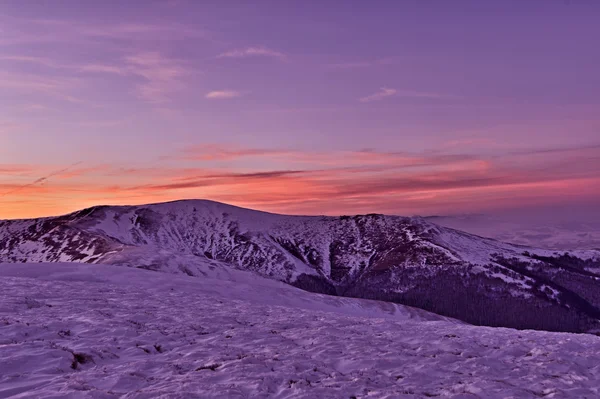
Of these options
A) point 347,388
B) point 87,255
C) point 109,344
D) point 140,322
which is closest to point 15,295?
point 140,322

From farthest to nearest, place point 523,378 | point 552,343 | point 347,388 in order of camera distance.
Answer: point 552,343
point 523,378
point 347,388

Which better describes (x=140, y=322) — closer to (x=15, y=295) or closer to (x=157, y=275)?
(x=15, y=295)

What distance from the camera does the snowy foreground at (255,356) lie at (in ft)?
50.5

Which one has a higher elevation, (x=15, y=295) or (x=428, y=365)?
(x=15, y=295)

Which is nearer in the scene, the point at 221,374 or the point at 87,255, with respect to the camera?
the point at 221,374

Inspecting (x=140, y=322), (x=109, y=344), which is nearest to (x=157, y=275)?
(x=140, y=322)

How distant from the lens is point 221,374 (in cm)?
1650

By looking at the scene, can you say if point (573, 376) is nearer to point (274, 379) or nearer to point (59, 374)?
point (274, 379)

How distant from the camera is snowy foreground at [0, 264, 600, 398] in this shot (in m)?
15.4

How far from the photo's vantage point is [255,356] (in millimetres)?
19094

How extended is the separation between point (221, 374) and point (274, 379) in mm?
1738

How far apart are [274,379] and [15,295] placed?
19.8m

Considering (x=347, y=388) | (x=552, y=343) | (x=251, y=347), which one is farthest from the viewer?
(x=552, y=343)

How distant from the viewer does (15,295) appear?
28.9 meters
